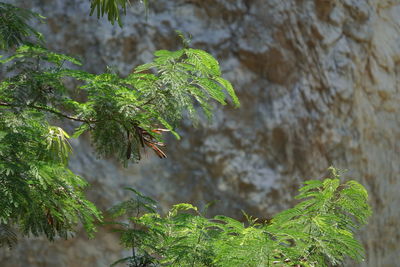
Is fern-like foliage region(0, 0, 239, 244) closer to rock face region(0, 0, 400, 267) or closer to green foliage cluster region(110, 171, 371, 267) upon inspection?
green foliage cluster region(110, 171, 371, 267)

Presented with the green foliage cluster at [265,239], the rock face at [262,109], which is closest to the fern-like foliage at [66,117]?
the green foliage cluster at [265,239]

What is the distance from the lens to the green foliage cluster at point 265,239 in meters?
1.91

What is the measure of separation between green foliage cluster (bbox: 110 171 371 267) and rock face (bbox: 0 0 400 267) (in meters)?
2.11

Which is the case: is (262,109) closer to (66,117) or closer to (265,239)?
(66,117)

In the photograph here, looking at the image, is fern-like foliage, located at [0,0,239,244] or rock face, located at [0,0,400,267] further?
rock face, located at [0,0,400,267]

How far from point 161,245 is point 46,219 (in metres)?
0.59

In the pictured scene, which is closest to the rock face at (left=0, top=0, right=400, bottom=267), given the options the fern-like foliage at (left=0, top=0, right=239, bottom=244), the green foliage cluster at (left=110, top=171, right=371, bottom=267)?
the green foliage cluster at (left=110, top=171, right=371, bottom=267)

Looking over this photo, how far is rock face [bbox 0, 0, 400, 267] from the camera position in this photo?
16.0ft

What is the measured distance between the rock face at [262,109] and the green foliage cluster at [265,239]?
2.11 m

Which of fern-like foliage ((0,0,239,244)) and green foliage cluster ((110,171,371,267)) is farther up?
fern-like foliage ((0,0,239,244))

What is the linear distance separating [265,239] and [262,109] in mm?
3415

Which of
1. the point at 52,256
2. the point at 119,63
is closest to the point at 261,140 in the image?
the point at 119,63

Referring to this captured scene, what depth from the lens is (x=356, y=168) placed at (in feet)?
18.9

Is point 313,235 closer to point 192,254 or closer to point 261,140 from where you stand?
point 192,254
